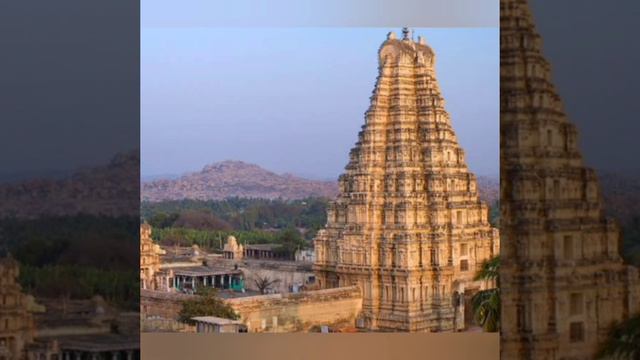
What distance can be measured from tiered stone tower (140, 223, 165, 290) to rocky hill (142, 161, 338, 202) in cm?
89

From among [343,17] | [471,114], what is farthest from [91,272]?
[471,114]

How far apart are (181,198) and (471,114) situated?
11.6ft

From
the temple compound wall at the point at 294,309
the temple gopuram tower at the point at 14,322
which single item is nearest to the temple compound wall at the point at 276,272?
the temple compound wall at the point at 294,309

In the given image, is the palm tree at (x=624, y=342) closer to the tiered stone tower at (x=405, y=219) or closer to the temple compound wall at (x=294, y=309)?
the tiered stone tower at (x=405, y=219)

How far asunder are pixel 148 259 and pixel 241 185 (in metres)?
2.01

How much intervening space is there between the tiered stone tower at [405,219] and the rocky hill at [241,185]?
31 centimetres

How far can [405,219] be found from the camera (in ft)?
40.9

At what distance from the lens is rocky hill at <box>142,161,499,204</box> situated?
11656 millimetres

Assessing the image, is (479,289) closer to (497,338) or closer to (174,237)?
(497,338)

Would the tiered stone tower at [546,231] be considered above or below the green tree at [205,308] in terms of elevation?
above

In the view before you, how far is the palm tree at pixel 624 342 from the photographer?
8.18 metres

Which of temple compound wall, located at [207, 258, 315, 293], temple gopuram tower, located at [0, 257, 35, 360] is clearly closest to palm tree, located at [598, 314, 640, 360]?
temple gopuram tower, located at [0, 257, 35, 360]

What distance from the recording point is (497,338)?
8.91m

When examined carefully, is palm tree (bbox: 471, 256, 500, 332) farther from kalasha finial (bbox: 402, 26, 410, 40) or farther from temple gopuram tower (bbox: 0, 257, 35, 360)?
temple gopuram tower (bbox: 0, 257, 35, 360)
